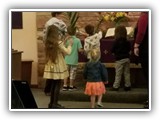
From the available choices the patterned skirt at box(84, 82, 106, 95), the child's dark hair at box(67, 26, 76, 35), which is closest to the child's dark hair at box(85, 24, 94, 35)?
the child's dark hair at box(67, 26, 76, 35)

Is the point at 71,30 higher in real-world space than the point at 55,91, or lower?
higher

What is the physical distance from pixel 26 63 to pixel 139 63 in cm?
76

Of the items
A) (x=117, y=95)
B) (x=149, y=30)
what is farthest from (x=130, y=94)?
(x=149, y=30)

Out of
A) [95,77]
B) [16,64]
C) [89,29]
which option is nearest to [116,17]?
[89,29]

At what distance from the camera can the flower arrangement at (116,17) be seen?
4.84 meters

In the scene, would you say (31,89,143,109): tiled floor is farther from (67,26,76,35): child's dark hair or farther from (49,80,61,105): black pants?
(67,26,76,35): child's dark hair

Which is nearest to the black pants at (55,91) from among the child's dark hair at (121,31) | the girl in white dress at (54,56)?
the girl in white dress at (54,56)

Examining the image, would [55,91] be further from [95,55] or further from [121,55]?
[121,55]

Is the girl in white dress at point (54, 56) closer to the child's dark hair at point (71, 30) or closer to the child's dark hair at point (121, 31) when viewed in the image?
the child's dark hair at point (71, 30)

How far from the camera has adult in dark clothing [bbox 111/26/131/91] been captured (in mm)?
4867

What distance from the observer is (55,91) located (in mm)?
4898

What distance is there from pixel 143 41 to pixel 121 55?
0.18 metres
